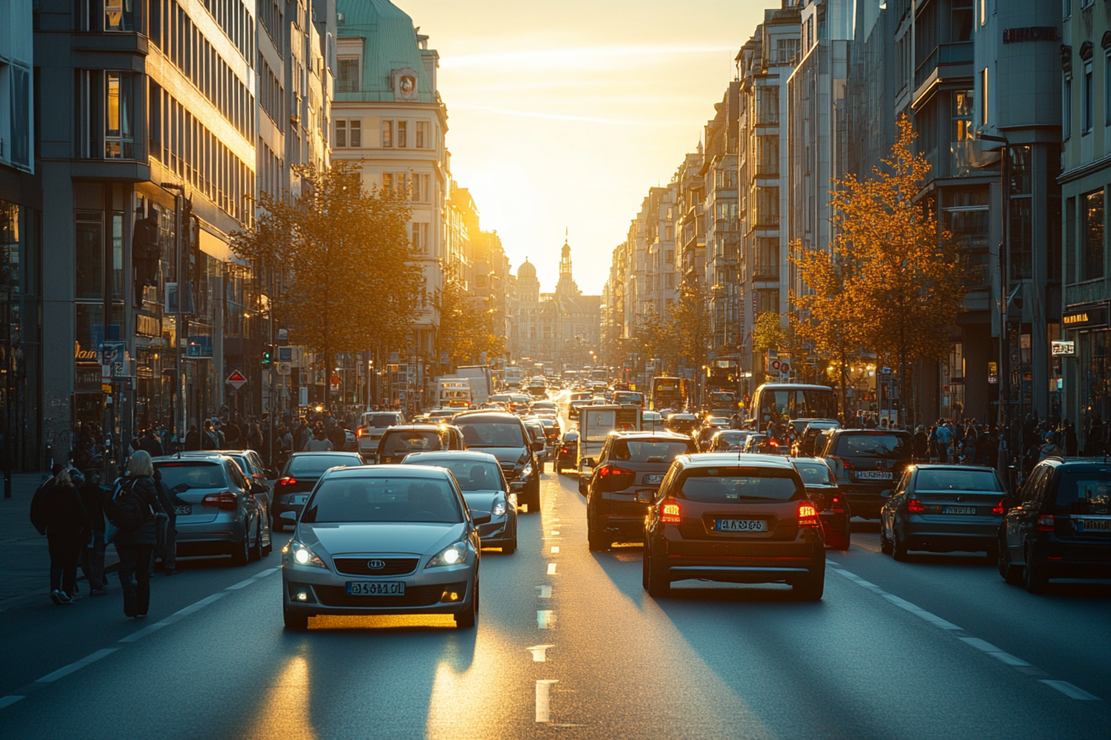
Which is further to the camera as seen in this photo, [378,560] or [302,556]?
[302,556]

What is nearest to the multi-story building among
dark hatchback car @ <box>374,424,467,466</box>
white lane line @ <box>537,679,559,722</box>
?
dark hatchback car @ <box>374,424,467,466</box>

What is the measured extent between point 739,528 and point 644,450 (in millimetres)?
8086

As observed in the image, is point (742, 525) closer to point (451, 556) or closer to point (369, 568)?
point (451, 556)

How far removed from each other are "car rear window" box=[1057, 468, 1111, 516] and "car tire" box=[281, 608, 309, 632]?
28.2 ft

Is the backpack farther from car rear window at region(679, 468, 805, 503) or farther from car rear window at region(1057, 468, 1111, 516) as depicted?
car rear window at region(1057, 468, 1111, 516)

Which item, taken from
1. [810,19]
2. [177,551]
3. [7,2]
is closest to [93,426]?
[7,2]

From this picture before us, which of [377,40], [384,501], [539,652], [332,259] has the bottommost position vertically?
[539,652]

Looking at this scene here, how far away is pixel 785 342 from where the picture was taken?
78.4 metres

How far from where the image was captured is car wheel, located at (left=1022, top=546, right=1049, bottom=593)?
17.7m

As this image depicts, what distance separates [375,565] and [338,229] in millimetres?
50886

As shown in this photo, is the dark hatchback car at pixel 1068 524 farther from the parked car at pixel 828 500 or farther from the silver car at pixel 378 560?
the silver car at pixel 378 560

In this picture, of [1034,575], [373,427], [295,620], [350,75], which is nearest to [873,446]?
[1034,575]

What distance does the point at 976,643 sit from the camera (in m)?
13.1

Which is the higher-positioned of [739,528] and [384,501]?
[384,501]
